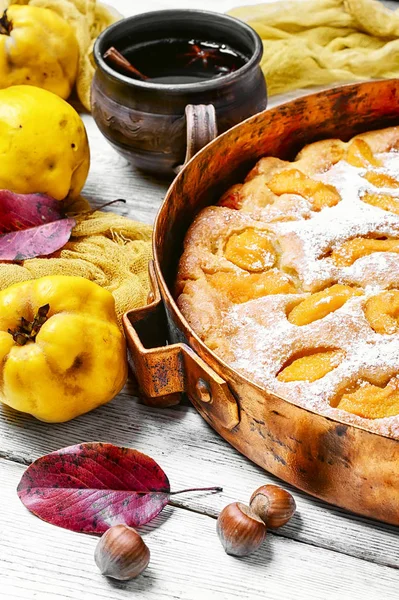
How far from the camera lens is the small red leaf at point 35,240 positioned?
1681 mm

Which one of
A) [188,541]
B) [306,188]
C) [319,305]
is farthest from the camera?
[306,188]

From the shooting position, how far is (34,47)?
2041 millimetres

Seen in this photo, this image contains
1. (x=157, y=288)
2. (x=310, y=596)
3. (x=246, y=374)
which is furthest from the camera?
(x=157, y=288)

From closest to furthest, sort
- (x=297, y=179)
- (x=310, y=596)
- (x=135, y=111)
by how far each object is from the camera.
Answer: (x=310, y=596) < (x=297, y=179) < (x=135, y=111)

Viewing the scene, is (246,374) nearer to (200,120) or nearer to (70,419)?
(70,419)

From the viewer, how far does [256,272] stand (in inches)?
58.5

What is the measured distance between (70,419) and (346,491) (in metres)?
0.53

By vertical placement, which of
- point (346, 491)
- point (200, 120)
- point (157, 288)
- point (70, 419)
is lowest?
point (70, 419)

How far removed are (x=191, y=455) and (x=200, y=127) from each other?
0.68 meters

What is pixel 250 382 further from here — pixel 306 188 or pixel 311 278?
pixel 306 188

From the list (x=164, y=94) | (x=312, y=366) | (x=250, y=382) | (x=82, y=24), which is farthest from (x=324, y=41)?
(x=250, y=382)

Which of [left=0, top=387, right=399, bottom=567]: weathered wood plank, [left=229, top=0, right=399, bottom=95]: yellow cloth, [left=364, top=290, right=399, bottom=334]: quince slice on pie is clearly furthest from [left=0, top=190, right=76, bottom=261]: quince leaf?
[left=229, top=0, right=399, bottom=95]: yellow cloth

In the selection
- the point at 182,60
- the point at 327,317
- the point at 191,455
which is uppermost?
the point at 182,60

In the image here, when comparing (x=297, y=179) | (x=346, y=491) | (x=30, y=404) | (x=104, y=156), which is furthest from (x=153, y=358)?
(x=104, y=156)
